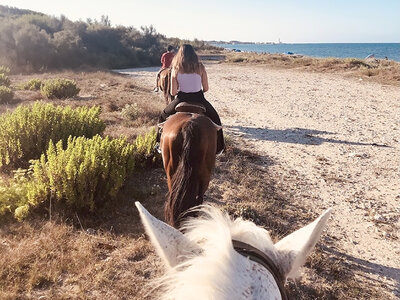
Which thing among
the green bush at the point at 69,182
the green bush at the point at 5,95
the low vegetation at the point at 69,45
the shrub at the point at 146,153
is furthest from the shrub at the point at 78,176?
the low vegetation at the point at 69,45

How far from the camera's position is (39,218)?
4.04 metres

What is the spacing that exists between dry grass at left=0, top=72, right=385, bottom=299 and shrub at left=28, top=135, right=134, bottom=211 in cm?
23

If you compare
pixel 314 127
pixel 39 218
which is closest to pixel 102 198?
pixel 39 218

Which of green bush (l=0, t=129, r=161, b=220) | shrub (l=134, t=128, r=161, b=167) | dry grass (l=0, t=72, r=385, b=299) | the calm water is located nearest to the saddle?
green bush (l=0, t=129, r=161, b=220)

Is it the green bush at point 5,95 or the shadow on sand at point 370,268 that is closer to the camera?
the shadow on sand at point 370,268

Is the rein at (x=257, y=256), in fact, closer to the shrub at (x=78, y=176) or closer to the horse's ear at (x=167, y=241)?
the horse's ear at (x=167, y=241)

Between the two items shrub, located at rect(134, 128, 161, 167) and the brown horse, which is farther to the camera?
shrub, located at rect(134, 128, 161, 167)

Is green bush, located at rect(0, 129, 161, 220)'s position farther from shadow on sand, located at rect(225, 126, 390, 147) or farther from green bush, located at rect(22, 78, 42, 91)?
green bush, located at rect(22, 78, 42, 91)

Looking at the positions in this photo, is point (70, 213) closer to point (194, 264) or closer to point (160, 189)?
point (160, 189)

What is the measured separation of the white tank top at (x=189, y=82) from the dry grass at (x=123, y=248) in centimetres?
172

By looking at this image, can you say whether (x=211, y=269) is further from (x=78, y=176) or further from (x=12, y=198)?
(x=12, y=198)

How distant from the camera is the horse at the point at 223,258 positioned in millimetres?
900

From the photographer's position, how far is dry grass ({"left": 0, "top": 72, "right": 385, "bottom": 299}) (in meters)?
3.06

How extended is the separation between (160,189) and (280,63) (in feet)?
86.2
